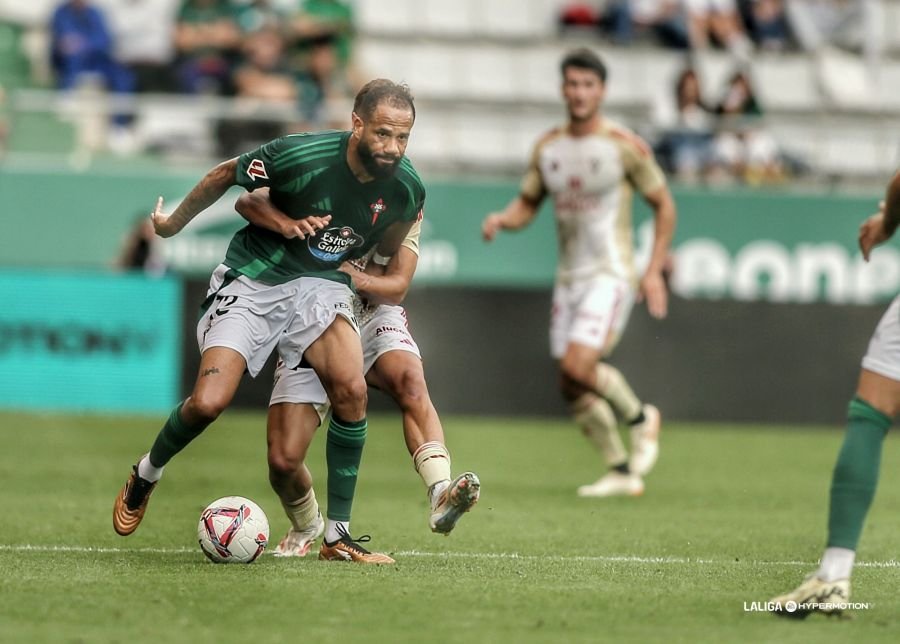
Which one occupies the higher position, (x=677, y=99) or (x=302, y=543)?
(x=677, y=99)

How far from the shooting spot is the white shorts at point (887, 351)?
5.94m

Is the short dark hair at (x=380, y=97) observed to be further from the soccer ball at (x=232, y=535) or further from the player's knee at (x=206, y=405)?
the soccer ball at (x=232, y=535)

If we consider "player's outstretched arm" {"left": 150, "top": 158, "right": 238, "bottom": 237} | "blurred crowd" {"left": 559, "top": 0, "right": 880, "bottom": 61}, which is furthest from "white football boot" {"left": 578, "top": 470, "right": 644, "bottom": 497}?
"blurred crowd" {"left": 559, "top": 0, "right": 880, "bottom": 61}

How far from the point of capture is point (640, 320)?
17.7 metres

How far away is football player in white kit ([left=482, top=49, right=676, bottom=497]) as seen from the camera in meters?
11.3

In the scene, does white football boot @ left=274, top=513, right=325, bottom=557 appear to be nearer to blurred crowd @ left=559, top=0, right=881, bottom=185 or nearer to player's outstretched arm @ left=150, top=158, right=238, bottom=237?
player's outstretched arm @ left=150, top=158, right=238, bottom=237

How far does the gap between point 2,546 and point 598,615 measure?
306cm

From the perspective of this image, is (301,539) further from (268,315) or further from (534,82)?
(534,82)

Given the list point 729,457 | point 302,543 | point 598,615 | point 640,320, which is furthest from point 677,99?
point 598,615

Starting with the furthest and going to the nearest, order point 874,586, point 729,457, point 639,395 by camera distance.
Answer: point 639,395
point 729,457
point 874,586

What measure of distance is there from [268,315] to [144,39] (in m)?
13.3

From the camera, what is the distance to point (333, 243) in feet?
24.6

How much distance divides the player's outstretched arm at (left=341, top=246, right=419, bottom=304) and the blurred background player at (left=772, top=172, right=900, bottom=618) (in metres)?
2.27

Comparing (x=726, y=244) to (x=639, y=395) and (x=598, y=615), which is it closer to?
(x=639, y=395)
